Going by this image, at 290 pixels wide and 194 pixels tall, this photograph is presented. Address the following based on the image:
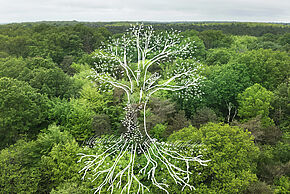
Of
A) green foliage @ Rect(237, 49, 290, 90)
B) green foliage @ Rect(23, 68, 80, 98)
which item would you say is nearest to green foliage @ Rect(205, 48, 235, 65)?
green foliage @ Rect(237, 49, 290, 90)

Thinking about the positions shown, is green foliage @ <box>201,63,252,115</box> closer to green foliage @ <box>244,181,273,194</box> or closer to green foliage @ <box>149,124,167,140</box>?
green foliage @ <box>149,124,167,140</box>

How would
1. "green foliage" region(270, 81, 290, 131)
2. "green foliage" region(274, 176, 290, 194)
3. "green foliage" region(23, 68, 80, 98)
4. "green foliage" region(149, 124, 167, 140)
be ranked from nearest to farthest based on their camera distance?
"green foliage" region(274, 176, 290, 194)
"green foliage" region(149, 124, 167, 140)
"green foliage" region(270, 81, 290, 131)
"green foliage" region(23, 68, 80, 98)

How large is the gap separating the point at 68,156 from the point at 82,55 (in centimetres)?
3547

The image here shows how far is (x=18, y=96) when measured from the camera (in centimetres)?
1986

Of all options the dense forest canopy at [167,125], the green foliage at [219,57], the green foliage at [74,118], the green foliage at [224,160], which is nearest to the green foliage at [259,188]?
the dense forest canopy at [167,125]

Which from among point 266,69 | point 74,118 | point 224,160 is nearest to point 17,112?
point 74,118

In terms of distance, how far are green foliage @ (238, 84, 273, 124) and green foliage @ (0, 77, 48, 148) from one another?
915 inches

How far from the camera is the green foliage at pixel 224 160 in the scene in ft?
46.4

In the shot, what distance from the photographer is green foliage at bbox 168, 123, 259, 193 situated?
14.1 m

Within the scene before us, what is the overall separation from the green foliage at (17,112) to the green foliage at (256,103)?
23251 millimetres

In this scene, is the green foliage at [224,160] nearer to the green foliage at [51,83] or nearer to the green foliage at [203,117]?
the green foliage at [203,117]

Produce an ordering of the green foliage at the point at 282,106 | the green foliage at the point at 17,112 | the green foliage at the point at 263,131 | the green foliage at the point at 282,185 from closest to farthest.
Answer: the green foliage at the point at 282,185
the green foliage at the point at 17,112
the green foliage at the point at 263,131
the green foliage at the point at 282,106

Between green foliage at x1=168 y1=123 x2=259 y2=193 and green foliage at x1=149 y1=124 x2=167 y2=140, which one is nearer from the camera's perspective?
green foliage at x1=168 y1=123 x2=259 y2=193

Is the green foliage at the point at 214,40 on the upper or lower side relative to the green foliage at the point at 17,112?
upper
